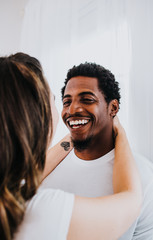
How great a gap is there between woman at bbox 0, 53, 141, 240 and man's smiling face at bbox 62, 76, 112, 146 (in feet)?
1.48

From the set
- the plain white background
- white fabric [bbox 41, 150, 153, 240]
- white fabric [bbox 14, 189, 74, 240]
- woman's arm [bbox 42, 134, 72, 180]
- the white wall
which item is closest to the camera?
white fabric [bbox 14, 189, 74, 240]

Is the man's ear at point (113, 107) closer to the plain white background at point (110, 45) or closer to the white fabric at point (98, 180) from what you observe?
the plain white background at point (110, 45)

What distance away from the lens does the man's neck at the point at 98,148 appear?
1.09m

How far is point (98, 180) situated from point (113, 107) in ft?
1.42

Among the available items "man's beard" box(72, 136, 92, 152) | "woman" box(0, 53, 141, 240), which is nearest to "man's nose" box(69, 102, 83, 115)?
"man's beard" box(72, 136, 92, 152)

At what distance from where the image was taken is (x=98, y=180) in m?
0.95

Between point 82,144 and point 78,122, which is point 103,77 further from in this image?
point 82,144

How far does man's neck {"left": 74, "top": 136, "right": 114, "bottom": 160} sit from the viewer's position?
109cm

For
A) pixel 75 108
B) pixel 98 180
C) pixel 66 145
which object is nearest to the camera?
pixel 98 180

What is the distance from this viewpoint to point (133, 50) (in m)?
1.04

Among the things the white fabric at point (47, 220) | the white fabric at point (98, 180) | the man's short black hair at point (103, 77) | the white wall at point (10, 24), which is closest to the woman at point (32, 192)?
the white fabric at point (47, 220)

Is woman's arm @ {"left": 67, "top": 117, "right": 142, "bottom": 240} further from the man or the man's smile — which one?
the man's smile

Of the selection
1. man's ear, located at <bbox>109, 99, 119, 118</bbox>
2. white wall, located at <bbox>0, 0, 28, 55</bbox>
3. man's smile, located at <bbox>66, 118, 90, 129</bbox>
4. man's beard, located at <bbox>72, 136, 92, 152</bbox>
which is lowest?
man's beard, located at <bbox>72, 136, 92, 152</bbox>

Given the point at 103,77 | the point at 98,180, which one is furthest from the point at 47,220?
the point at 103,77
